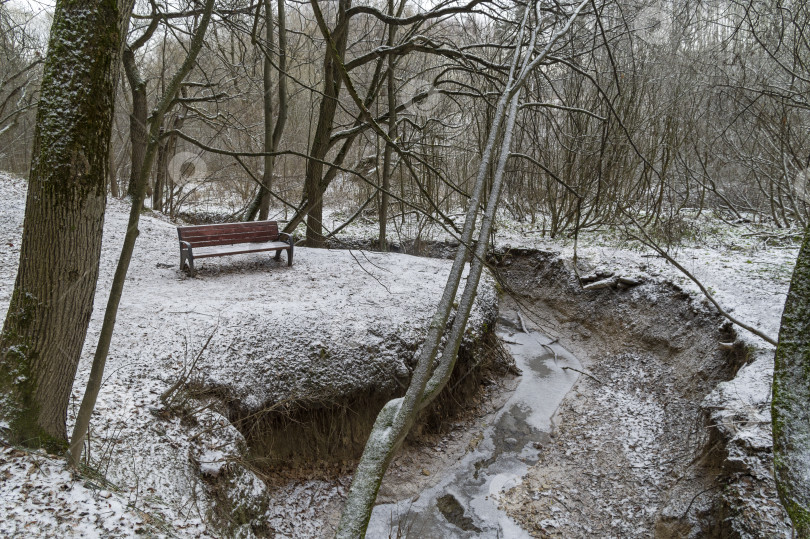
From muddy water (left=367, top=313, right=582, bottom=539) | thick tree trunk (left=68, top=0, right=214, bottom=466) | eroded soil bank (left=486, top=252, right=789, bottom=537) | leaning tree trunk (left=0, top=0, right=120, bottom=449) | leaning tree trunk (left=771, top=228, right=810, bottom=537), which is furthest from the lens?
muddy water (left=367, top=313, right=582, bottom=539)

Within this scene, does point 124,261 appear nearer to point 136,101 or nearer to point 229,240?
point 229,240

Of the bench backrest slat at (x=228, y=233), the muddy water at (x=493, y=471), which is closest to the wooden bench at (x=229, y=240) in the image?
the bench backrest slat at (x=228, y=233)

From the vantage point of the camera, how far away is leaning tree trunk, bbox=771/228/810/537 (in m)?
1.87

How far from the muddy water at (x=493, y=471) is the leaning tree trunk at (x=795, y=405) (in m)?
2.14

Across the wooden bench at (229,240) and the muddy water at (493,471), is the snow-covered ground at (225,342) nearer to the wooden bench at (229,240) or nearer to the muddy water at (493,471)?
the wooden bench at (229,240)

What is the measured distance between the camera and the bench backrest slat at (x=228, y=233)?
23.6ft

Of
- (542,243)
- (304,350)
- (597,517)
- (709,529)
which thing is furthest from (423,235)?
(709,529)

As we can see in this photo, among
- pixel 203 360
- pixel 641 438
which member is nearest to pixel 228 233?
pixel 203 360

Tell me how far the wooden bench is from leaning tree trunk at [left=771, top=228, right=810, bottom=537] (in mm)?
6481

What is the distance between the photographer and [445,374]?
1870mm

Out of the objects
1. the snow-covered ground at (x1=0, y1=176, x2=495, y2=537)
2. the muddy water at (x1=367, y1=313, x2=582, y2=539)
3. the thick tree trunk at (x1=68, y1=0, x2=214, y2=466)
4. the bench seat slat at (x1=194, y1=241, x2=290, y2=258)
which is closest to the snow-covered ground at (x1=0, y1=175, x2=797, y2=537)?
the snow-covered ground at (x1=0, y1=176, x2=495, y2=537)

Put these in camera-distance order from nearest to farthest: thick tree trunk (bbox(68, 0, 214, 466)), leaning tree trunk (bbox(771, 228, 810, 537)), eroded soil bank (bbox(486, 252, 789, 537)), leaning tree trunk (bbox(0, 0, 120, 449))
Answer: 1. leaning tree trunk (bbox(771, 228, 810, 537))
2. leaning tree trunk (bbox(0, 0, 120, 449))
3. thick tree trunk (bbox(68, 0, 214, 466))
4. eroded soil bank (bbox(486, 252, 789, 537))

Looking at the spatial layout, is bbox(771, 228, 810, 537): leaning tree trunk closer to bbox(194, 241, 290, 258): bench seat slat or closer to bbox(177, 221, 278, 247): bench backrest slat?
bbox(194, 241, 290, 258): bench seat slat

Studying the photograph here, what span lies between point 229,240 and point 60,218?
199 inches
